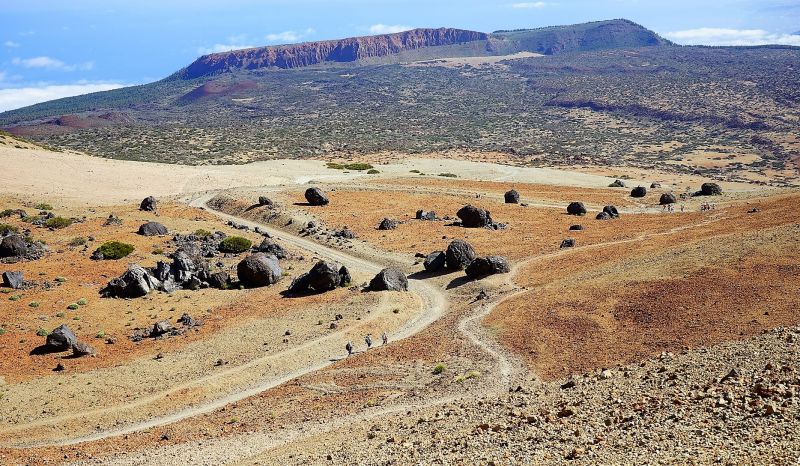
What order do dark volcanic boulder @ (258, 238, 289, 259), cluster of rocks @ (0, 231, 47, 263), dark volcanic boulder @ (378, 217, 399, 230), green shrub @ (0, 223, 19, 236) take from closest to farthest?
cluster of rocks @ (0, 231, 47, 263) < dark volcanic boulder @ (258, 238, 289, 259) < green shrub @ (0, 223, 19, 236) < dark volcanic boulder @ (378, 217, 399, 230)

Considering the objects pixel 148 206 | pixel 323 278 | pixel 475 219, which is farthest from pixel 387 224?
pixel 148 206

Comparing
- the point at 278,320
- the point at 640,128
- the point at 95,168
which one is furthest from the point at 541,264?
the point at 640,128

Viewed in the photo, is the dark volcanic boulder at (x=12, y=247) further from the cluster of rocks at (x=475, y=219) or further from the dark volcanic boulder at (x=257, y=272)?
the cluster of rocks at (x=475, y=219)

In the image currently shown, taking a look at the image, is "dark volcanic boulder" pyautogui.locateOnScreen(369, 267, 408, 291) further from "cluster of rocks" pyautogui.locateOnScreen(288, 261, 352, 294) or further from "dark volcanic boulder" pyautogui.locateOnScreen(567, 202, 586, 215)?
"dark volcanic boulder" pyautogui.locateOnScreen(567, 202, 586, 215)

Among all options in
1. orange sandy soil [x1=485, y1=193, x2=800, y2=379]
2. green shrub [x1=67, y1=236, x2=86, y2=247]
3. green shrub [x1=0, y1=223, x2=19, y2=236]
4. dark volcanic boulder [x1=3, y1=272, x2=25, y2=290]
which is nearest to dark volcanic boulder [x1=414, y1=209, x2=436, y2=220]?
orange sandy soil [x1=485, y1=193, x2=800, y2=379]

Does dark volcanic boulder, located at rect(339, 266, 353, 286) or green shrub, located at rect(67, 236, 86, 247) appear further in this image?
green shrub, located at rect(67, 236, 86, 247)
